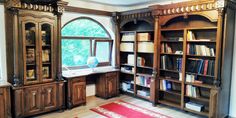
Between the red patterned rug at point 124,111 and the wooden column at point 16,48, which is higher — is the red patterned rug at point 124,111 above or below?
below

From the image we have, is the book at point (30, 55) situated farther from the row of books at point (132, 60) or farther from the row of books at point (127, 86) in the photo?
the row of books at point (127, 86)

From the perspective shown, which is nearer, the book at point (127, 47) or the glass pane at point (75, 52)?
the glass pane at point (75, 52)

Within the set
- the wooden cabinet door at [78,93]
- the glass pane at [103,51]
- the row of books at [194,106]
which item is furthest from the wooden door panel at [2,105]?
the row of books at [194,106]

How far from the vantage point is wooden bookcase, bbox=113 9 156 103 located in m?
4.80

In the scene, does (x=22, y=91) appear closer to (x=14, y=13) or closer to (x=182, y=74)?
(x=14, y=13)

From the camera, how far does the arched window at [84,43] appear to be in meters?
4.91

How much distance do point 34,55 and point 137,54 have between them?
102 inches

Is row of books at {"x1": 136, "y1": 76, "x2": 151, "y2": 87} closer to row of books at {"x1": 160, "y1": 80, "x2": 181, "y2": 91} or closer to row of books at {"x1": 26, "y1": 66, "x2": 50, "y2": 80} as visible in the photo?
row of books at {"x1": 160, "y1": 80, "x2": 181, "y2": 91}

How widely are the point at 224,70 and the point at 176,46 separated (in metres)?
1.23

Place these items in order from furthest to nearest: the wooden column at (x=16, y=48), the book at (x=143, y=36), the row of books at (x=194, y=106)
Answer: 1. the book at (x=143, y=36)
2. the row of books at (x=194, y=106)
3. the wooden column at (x=16, y=48)

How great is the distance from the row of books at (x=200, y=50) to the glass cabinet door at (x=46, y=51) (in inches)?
117

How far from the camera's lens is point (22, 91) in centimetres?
359

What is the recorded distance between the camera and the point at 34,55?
3.82m

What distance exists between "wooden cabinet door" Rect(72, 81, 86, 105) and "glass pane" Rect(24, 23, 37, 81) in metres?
0.92
